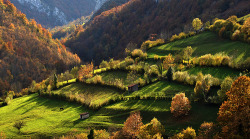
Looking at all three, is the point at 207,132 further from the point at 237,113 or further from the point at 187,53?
the point at 187,53

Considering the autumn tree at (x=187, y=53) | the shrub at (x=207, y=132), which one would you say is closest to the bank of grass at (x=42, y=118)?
the shrub at (x=207, y=132)

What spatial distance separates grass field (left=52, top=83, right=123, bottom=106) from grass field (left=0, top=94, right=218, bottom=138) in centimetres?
423

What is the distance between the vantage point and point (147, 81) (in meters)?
62.0

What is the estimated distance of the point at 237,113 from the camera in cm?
2573

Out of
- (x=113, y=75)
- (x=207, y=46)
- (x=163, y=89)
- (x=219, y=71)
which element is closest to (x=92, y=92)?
(x=113, y=75)

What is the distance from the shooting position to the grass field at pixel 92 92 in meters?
61.1

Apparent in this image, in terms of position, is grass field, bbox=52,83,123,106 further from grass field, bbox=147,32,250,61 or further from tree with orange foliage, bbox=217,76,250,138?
tree with orange foliage, bbox=217,76,250,138

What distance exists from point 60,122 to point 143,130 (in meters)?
28.0

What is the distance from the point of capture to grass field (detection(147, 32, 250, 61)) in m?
65.9

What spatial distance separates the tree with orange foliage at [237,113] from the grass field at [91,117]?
7.23 m

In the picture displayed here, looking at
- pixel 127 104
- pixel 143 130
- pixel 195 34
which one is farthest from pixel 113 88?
pixel 195 34

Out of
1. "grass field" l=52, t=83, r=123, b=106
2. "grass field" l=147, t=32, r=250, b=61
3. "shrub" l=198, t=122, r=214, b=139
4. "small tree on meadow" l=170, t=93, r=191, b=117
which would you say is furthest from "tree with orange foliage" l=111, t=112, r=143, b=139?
"grass field" l=147, t=32, r=250, b=61

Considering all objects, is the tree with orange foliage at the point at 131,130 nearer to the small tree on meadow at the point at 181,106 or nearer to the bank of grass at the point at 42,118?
the small tree on meadow at the point at 181,106

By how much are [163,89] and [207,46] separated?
42.9 m
